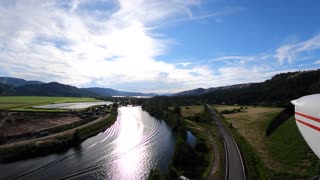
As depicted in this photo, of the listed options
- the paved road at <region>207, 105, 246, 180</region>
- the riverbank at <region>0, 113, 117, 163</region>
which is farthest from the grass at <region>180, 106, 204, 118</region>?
the paved road at <region>207, 105, 246, 180</region>

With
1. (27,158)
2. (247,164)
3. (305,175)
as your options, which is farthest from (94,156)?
(305,175)

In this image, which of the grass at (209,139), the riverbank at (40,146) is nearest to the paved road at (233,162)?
the grass at (209,139)

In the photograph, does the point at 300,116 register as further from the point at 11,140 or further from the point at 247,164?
the point at 11,140

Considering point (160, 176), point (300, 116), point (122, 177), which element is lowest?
point (122, 177)

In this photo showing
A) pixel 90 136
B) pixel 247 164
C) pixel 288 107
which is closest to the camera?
pixel 288 107

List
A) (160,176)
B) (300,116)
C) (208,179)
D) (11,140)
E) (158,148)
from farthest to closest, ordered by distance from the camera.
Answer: (11,140)
(158,148)
(208,179)
(160,176)
(300,116)

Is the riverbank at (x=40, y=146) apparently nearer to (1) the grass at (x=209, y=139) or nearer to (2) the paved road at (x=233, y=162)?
(1) the grass at (x=209, y=139)

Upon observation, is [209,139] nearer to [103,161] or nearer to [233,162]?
[233,162]

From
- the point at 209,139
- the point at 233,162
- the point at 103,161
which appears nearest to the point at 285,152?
the point at 233,162

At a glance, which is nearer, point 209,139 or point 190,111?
point 209,139
